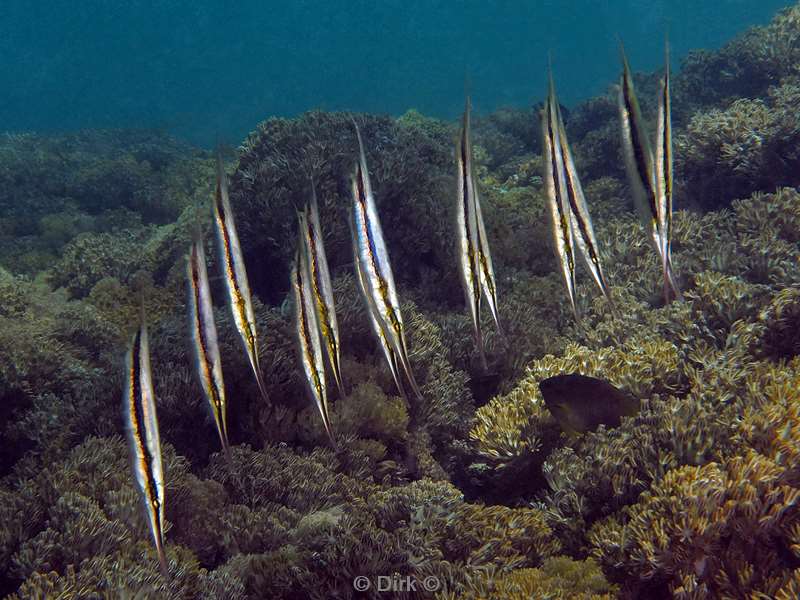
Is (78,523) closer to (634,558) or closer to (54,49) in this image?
(634,558)

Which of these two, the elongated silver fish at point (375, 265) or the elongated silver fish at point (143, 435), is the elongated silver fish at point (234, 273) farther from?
the elongated silver fish at point (375, 265)

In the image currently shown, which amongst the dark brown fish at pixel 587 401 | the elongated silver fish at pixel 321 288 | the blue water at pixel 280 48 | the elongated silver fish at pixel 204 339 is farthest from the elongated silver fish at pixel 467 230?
the blue water at pixel 280 48

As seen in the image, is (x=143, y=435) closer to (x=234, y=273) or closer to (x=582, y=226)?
(x=234, y=273)

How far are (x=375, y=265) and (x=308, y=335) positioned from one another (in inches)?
19.3

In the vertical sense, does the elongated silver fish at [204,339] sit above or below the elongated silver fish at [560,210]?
below

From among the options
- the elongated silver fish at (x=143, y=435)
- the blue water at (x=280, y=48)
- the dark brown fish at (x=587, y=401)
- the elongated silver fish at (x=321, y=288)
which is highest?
the blue water at (x=280, y=48)

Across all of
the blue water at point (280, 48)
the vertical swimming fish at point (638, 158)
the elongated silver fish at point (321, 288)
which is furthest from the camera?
the blue water at point (280, 48)

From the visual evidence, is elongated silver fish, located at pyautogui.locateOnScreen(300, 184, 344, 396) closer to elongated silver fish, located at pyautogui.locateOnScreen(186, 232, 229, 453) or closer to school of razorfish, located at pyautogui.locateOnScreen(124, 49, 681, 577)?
school of razorfish, located at pyautogui.locateOnScreen(124, 49, 681, 577)

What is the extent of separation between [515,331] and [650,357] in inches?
56.9

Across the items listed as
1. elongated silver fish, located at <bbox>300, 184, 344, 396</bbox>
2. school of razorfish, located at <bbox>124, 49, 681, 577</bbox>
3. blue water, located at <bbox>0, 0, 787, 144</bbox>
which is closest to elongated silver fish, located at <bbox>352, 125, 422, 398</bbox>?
school of razorfish, located at <bbox>124, 49, 681, 577</bbox>

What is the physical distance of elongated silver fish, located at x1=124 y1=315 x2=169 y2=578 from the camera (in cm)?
193

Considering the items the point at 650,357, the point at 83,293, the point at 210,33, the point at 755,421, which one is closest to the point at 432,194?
the point at 650,357

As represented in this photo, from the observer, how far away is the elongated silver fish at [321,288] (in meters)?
2.36

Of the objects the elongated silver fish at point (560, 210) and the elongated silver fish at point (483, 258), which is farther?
the elongated silver fish at point (560, 210)
